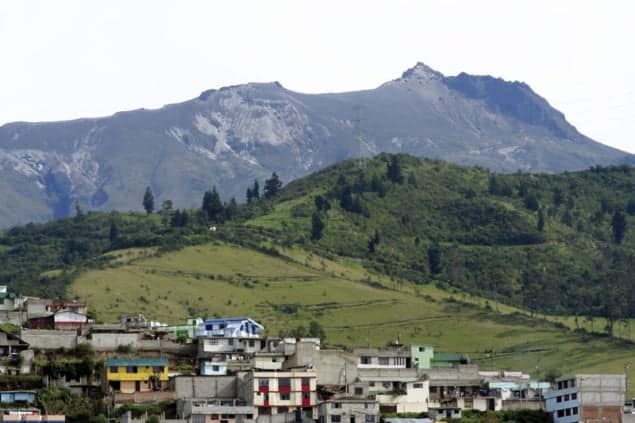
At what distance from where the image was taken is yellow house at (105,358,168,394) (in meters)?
90.2

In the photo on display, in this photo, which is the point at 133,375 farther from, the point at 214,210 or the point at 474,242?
the point at 474,242

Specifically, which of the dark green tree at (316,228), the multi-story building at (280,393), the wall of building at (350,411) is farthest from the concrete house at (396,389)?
the dark green tree at (316,228)

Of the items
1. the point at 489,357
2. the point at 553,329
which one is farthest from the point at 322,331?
the point at 553,329

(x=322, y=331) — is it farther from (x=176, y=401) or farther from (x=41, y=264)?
(x=41, y=264)

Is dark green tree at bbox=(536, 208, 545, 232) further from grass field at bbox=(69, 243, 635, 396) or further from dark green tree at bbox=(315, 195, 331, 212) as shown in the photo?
grass field at bbox=(69, 243, 635, 396)

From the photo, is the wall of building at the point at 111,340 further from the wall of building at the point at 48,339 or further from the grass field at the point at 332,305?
the grass field at the point at 332,305

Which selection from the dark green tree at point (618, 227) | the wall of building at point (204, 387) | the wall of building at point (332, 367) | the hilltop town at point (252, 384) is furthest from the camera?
the dark green tree at point (618, 227)

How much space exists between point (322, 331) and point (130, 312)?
1654 centimetres

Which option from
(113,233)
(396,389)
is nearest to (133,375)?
(396,389)

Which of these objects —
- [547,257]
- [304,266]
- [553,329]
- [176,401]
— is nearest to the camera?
[176,401]

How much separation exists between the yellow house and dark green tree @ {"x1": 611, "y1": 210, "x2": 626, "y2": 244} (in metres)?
112

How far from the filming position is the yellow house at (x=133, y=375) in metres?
90.2

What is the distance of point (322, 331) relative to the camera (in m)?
134

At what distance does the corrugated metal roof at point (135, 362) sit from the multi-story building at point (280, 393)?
5447 millimetres
